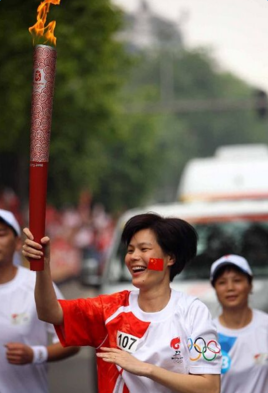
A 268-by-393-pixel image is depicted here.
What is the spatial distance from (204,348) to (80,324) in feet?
1.58

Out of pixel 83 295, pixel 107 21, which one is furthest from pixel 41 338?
pixel 83 295

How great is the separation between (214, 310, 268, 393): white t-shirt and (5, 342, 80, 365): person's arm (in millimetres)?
Answer: 678

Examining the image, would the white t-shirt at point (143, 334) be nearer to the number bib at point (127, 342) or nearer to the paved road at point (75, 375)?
the number bib at point (127, 342)

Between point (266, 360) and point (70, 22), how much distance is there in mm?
9731

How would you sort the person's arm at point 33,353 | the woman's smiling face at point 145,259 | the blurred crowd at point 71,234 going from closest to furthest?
the woman's smiling face at point 145,259 < the person's arm at point 33,353 < the blurred crowd at point 71,234

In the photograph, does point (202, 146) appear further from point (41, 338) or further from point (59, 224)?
point (41, 338)

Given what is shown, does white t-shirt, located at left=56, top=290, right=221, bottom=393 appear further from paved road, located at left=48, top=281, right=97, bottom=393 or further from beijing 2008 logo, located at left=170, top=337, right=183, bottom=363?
paved road, located at left=48, top=281, right=97, bottom=393

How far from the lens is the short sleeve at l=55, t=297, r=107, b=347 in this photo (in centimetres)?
379

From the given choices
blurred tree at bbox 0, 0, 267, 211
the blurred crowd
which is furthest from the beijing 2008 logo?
the blurred crowd

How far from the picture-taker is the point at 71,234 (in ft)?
92.0

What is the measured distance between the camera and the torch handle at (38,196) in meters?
3.41

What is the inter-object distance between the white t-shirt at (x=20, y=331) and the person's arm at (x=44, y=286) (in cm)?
97

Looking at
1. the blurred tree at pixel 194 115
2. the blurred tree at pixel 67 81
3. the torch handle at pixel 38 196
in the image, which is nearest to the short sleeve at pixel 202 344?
the torch handle at pixel 38 196

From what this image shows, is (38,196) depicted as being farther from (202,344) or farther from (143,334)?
(202,344)
